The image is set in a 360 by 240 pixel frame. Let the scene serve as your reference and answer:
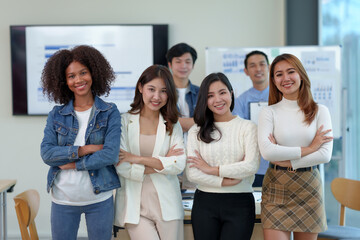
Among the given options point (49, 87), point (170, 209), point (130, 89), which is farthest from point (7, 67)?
point (170, 209)

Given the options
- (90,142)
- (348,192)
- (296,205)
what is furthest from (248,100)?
(90,142)

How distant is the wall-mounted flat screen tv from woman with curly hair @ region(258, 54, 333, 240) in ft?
7.85

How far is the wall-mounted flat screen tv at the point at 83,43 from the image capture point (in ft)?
14.5

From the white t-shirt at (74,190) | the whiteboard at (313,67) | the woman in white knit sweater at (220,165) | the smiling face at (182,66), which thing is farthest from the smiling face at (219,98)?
the whiteboard at (313,67)

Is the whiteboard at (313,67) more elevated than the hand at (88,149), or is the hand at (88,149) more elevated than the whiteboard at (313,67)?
the whiteboard at (313,67)

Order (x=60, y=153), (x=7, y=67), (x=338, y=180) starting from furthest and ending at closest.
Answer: (x=7, y=67)
(x=338, y=180)
(x=60, y=153)

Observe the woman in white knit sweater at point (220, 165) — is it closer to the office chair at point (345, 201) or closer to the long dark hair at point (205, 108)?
the long dark hair at point (205, 108)

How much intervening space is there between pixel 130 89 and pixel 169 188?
95.3 inches

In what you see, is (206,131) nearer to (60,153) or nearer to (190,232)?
(190,232)

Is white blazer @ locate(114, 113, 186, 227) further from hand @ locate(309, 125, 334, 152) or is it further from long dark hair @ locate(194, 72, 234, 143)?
hand @ locate(309, 125, 334, 152)

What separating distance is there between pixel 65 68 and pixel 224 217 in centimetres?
121

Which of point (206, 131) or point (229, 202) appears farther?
point (206, 131)

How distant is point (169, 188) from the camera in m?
2.24

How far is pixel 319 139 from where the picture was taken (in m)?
2.17
